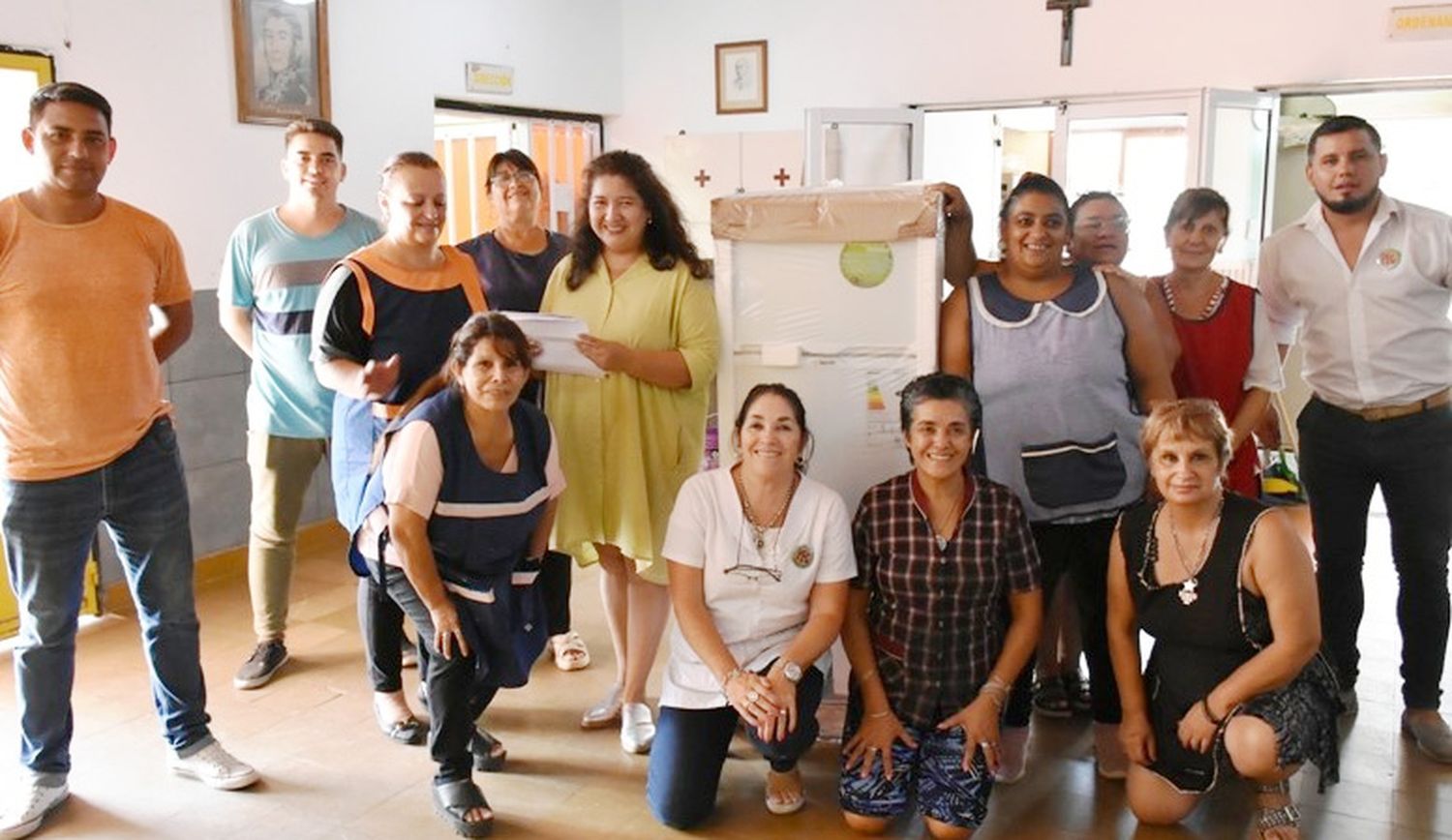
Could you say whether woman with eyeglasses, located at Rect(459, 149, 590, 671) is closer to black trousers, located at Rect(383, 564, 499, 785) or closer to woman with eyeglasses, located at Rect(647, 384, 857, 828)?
black trousers, located at Rect(383, 564, 499, 785)

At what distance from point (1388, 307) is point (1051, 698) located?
3.91 feet

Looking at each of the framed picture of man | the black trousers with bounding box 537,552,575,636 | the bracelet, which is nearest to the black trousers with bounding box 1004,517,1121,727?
the bracelet

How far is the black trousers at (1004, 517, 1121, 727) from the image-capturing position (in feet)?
8.20

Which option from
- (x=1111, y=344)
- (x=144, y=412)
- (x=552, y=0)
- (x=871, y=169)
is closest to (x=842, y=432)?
(x=1111, y=344)

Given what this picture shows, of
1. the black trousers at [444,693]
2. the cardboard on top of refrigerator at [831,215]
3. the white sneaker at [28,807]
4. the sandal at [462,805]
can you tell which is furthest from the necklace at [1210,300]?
the white sneaker at [28,807]

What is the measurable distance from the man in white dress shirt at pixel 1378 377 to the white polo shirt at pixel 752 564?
1.25m

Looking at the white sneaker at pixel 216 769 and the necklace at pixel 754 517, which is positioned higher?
the necklace at pixel 754 517

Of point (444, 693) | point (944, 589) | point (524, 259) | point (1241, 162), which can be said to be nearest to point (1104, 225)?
point (944, 589)

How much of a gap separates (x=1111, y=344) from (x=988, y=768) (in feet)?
2.90

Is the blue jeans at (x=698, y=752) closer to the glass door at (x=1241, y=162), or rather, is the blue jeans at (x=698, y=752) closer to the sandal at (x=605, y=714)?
the sandal at (x=605, y=714)

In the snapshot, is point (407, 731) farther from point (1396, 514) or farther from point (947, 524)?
point (1396, 514)

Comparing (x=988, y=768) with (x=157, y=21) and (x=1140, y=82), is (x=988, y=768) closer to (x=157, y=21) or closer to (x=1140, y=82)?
(x=157, y=21)

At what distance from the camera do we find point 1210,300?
2.67 metres

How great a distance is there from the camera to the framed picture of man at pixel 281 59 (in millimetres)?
3957
